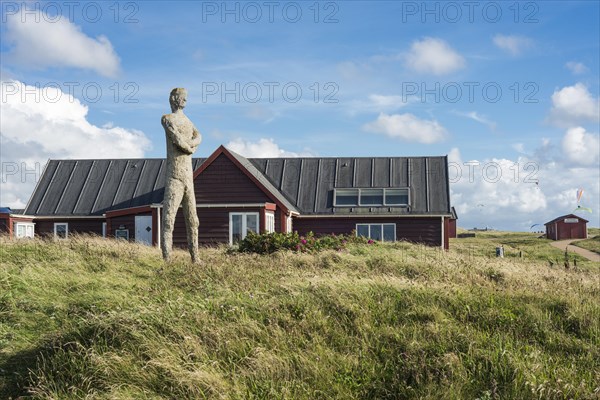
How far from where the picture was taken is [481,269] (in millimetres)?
15117

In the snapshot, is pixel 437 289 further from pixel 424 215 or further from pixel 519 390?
pixel 424 215

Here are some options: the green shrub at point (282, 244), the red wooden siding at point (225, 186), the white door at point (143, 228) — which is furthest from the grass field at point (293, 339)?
the white door at point (143, 228)

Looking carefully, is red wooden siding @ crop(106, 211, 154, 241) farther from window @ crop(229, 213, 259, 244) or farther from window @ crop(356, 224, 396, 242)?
window @ crop(356, 224, 396, 242)

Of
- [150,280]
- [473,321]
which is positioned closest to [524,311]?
[473,321]

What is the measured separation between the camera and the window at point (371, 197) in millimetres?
30484

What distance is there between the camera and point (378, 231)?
98.5 feet

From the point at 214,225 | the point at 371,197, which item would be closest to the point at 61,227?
the point at 214,225

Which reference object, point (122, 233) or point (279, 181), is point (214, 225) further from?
point (279, 181)

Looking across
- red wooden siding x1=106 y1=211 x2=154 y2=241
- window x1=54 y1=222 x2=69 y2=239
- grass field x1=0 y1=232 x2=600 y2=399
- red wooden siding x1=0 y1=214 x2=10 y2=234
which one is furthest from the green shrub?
red wooden siding x1=0 y1=214 x2=10 y2=234

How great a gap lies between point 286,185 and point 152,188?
6.85 m

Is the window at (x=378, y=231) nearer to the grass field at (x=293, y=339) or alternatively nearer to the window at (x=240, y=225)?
the window at (x=240, y=225)

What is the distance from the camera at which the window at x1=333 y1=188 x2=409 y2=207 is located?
100 ft

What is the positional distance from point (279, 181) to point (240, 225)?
217 inches

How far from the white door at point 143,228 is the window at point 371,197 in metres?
8.86
